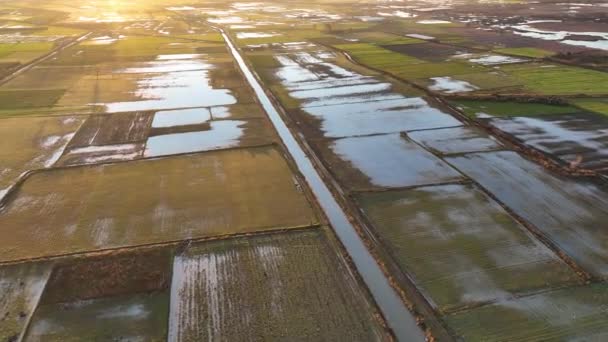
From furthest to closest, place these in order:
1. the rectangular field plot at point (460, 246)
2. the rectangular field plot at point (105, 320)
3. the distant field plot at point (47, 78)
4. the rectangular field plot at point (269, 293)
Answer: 1. the distant field plot at point (47, 78)
2. the rectangular field plot at point (460, 246)
3. the rectangular field plot at point (269, 293)
4. the rectangular field plot at point (105, 320)

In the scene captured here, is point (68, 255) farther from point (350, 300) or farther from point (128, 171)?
point (350, 300)

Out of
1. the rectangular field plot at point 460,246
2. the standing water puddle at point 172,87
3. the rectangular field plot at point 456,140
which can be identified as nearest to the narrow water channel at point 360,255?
the rectangular field plot at point 460,246

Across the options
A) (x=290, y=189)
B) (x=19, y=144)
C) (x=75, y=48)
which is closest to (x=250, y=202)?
(x=290, y=189)

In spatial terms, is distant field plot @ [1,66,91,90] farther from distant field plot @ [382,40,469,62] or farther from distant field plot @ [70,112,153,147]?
distant field plot @ [382,40,469,62]

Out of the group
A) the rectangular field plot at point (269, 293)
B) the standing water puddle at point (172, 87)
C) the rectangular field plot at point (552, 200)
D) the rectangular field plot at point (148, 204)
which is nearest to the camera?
the rectangular field plot at point (269, 293)

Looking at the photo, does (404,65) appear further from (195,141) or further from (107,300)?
(107,300)

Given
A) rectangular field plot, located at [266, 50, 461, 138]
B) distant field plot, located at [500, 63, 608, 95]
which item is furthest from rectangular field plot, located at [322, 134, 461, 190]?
distant field plot, located at [500, 63, 608, 95]

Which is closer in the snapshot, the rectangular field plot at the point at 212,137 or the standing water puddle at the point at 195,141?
the standing water puddle at the point at 195,141

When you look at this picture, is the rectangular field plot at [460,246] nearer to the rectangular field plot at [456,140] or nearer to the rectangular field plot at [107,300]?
the rectangular field plot at [456,140]
